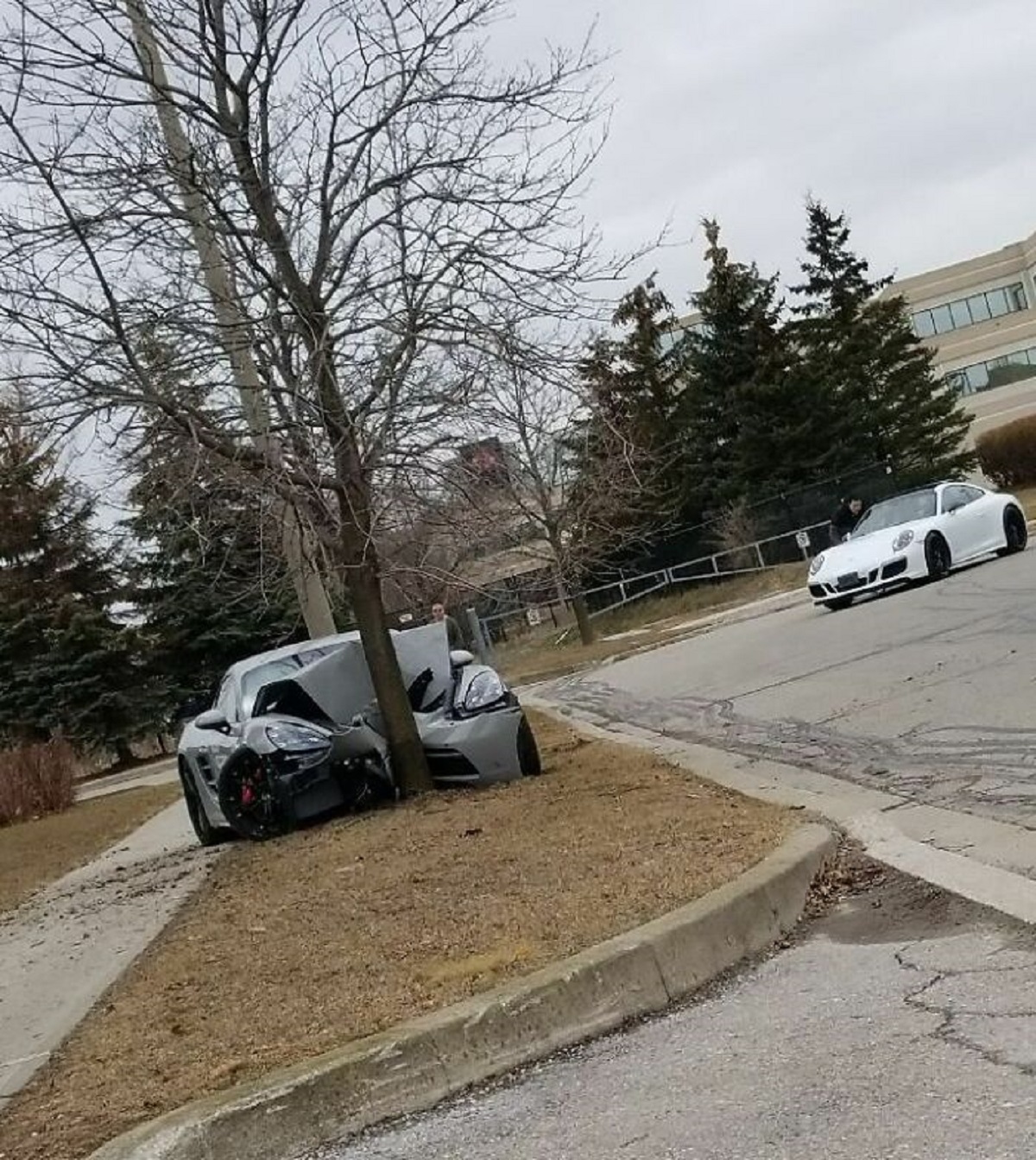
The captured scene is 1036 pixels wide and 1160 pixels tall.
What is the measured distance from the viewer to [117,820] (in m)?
16.7

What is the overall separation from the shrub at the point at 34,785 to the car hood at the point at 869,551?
11.1 meters

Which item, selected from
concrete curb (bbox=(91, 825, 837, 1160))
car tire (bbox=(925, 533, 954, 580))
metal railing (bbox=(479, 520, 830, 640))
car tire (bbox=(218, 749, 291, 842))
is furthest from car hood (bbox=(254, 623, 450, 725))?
metal railing (bbox=(479, 520, 830, 640))

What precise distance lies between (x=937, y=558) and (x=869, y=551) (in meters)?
0.88

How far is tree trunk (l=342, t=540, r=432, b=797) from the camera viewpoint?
10477mm

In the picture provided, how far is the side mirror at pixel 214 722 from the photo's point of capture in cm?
1066

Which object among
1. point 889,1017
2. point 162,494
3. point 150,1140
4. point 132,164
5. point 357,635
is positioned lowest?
point 889,1017

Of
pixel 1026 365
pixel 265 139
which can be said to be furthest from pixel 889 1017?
pixel 1026 365

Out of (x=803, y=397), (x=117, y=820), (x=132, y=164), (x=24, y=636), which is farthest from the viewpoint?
(x=803, y=397)

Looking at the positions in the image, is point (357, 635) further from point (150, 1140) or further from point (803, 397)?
point (803, 397)

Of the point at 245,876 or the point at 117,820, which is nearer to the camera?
the point at 245,876

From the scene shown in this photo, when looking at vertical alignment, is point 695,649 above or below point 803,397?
below

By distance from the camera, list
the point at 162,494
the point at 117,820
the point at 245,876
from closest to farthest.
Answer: the point at 245,876, the point at 162,494, the point at 117,820

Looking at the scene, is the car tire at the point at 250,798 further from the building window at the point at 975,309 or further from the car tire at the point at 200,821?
the building window at the point at 975,309

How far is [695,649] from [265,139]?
12.4 m
